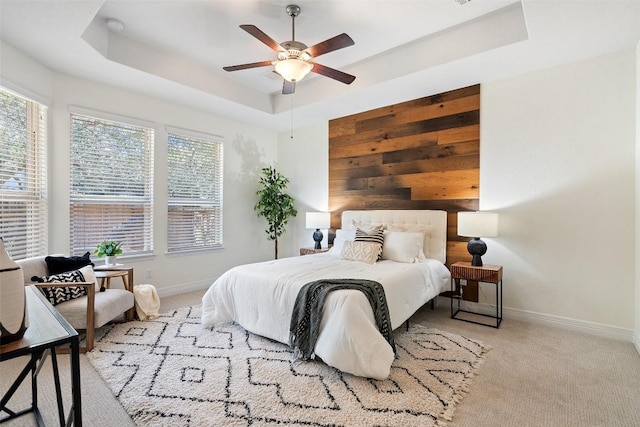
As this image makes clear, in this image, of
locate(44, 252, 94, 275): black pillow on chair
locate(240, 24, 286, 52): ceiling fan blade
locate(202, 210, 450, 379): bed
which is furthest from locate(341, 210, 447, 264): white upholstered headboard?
locate(44, 252, 94, 275): black pillow on chair

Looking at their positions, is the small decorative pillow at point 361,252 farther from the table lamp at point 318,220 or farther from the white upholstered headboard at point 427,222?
the table lamp at point 318,220

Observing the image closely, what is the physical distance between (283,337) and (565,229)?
3083mm

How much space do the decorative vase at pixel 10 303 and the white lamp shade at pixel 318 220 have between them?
398cm

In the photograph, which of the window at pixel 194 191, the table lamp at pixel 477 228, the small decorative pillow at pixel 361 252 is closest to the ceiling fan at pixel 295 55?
the small decorative pillow at pixel 361 252

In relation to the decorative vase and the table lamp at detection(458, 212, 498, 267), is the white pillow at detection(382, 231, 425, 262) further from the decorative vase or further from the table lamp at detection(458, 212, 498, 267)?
the decorative vase

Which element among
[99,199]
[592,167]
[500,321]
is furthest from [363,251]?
[99,199]

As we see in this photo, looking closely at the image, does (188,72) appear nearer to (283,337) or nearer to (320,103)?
(320,103)

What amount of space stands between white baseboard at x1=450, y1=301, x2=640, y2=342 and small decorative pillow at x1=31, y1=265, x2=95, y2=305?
4.19 m

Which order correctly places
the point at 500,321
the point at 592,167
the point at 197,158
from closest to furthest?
1. the point at 592,167
2. the point at 500,321
3. the point at 197,158

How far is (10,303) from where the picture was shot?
43.1 inches

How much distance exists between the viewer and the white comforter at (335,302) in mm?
2307

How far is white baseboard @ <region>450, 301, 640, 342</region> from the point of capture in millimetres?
3051

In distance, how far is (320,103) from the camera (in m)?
4.57

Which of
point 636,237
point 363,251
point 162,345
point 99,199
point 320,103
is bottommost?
A: point 162,345
